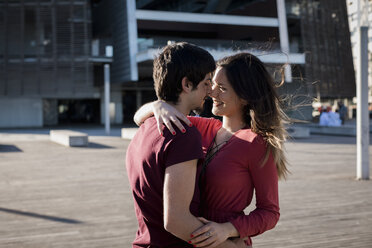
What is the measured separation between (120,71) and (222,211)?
1363 inches

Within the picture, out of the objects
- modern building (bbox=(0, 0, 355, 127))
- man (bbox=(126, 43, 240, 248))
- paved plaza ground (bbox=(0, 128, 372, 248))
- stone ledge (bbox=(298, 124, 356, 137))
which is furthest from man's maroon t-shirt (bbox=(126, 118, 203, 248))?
modern building (bbox=(0, 0, 355, 127))

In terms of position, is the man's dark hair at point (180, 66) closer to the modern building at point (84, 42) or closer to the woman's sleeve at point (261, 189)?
the woman's sleeve at point (261, 189)

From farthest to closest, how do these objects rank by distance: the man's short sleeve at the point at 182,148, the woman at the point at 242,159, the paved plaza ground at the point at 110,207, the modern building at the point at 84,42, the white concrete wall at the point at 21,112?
the white concrete wall at the point at 21,112, the modern building at the point at 84,42, the paved plaza ground at the point at 110,207, the woman at the point at 242,159, the man's short sleeve at the point at 182,148

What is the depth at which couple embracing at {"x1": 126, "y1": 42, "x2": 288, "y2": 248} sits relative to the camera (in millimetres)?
1620

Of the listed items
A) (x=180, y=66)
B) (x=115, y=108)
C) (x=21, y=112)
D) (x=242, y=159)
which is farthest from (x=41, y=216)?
(x=115, y=108)

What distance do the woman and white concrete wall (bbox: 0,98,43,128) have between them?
3738 centimetres

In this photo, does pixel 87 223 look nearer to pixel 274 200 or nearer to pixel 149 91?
pixel 274 200

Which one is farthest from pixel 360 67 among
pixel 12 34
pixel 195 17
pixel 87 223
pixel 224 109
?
pixel 12 34

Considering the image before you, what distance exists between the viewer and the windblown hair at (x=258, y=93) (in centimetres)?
198

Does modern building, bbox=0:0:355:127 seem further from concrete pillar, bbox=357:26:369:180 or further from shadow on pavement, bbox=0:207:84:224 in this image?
shadow on pavement, bbox=0:207:84:224

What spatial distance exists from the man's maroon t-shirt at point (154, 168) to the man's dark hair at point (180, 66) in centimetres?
19

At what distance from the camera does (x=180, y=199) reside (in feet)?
5.27

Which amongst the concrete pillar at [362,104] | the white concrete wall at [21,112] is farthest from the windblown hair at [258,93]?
the white concrete wall at [21,112]

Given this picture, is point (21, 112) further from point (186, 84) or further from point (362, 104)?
point (186, 84)
